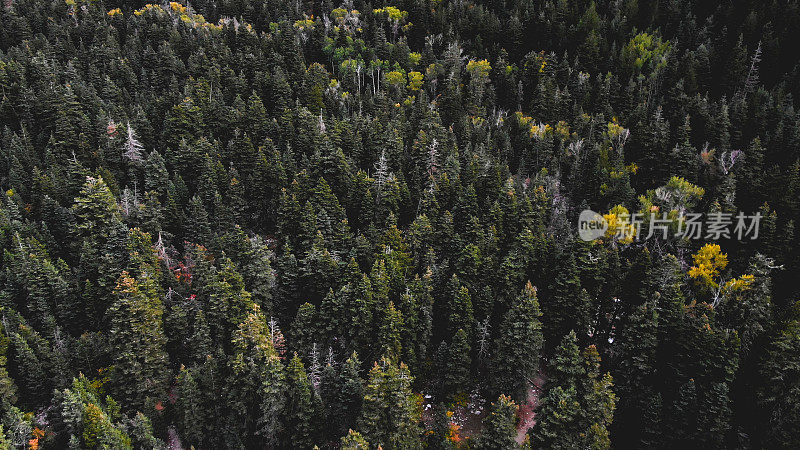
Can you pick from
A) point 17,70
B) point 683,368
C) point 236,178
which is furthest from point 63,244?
point 683,368

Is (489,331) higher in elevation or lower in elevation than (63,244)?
Answer: lower

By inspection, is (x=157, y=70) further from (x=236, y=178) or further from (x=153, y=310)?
(x=153, y=310)

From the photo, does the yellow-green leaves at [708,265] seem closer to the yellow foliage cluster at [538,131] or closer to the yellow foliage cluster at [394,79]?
the yellow foliage cluster at [538,131]

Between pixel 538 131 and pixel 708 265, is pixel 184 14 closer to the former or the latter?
pixel 538 131

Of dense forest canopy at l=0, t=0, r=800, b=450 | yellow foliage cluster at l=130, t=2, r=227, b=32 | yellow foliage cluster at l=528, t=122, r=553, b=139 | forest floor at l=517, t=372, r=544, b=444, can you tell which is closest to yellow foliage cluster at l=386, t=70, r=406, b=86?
dense forest canopy at l=0, t=0, r=800, b=450

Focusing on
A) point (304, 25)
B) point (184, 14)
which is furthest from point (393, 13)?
point (184, 14)

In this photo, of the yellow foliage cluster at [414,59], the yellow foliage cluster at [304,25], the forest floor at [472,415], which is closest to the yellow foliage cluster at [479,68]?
the yellow foliage cluster at [414,59]

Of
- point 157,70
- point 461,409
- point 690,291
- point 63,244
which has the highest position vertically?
point 157,70

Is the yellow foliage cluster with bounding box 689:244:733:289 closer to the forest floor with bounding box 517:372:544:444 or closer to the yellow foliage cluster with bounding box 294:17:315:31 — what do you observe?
the forest floor with bounding box 517:372:544:444
